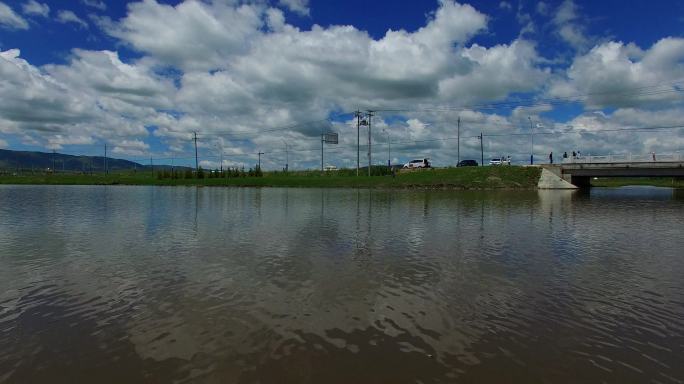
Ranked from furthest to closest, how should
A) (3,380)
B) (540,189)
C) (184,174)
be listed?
(184,174) → (540,189) → (3,380)

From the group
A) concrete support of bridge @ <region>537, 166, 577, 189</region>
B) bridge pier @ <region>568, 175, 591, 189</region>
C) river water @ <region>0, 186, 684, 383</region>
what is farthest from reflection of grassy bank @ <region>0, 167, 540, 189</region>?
river water @ <region>0, 186, 684, 383</region>

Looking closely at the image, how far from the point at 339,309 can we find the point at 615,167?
87914 mm

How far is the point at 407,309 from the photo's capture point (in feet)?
37.3

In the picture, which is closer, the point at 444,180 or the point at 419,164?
the point at 444,180

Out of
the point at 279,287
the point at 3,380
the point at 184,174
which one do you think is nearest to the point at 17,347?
the point at 3,380

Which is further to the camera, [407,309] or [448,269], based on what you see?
[448,269]

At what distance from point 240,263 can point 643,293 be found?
14353 millimetres

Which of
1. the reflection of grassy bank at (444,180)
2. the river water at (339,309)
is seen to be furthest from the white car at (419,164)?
the river water at (339,309)

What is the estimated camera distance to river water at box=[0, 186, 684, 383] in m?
8.02

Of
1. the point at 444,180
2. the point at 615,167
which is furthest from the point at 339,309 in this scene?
the point at 615,167

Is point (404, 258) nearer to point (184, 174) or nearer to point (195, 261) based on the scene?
point (195, 261)

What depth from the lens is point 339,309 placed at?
1129 cm

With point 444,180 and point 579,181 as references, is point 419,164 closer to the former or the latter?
point 444,180

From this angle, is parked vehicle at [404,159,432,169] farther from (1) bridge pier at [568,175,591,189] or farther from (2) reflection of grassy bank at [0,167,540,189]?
(1) bridge pier at [568,175,591,189]
